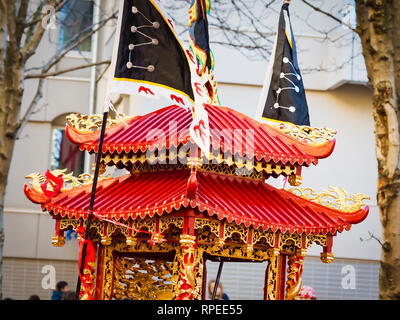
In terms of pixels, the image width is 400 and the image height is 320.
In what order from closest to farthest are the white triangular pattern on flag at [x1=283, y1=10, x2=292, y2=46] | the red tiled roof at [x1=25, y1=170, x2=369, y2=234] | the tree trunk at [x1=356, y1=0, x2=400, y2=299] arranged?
the red tiled roof at [x1=25, y1=170, x2=369, y2=234], the tree trunk at [x1=356, y1=0, x2=400, y2=299], the white triangular pattern on flag at [x1=283, y1=10, x2=292, y2=46]

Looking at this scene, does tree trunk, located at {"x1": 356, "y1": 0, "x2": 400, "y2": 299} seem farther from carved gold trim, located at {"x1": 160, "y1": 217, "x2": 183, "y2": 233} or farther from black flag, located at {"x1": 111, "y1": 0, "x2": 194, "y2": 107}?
black flag, located at {"x1": 111, "y1": 0, "x2": 194, "y2": 107}

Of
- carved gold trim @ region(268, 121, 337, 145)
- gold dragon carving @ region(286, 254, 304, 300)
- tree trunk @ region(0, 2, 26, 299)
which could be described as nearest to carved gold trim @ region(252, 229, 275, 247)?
gold dragon carving @ region(286, 254, 304, 300)

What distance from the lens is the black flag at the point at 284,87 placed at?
11227 mm

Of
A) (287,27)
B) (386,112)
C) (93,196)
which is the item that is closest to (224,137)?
(93,196)

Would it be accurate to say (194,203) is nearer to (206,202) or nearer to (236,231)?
(206,202)

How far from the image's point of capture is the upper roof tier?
30.7 feet

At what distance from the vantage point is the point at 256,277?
1805cm

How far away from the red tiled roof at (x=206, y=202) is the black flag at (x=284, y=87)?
1584mm

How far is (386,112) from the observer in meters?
10.5

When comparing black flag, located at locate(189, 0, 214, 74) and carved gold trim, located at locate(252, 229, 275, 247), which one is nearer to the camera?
carved gold trim, located at locate(252, 229, 275, 247)

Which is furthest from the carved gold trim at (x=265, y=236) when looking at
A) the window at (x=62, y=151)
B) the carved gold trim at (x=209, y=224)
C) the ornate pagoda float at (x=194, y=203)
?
the window at (x=62, y=151)

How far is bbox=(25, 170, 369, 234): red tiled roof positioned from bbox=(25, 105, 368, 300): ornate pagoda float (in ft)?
0.05
